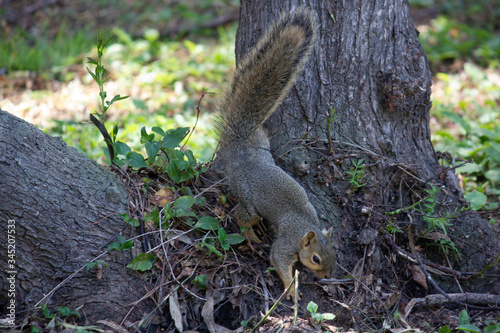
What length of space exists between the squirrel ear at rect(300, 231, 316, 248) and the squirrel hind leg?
0.30 m

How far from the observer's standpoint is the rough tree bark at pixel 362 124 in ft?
9.38

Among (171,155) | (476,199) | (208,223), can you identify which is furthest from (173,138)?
(476,199)

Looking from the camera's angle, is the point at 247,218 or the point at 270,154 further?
the point at 270,154

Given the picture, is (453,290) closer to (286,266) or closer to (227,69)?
(286,266)

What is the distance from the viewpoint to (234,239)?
263 cm

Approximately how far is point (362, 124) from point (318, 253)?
93cm

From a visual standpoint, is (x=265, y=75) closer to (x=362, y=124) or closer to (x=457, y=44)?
(x=362, y=124)

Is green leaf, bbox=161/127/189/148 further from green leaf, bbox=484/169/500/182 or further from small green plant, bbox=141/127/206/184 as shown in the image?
green leaf, bbox=484/169/500/182

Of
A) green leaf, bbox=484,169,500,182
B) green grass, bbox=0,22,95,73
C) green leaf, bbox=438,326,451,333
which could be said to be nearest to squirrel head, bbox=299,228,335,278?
green leaf, bbox=438,326,451,333

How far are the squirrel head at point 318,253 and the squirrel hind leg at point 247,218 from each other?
0.32 metres

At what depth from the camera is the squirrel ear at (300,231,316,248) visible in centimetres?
272

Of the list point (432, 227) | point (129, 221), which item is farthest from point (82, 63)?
point (432, 227)

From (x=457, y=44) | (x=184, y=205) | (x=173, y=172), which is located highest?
(x=457, y=44)

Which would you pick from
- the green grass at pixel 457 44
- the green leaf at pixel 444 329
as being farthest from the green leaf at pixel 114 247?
the green grass at pixel 457 44
